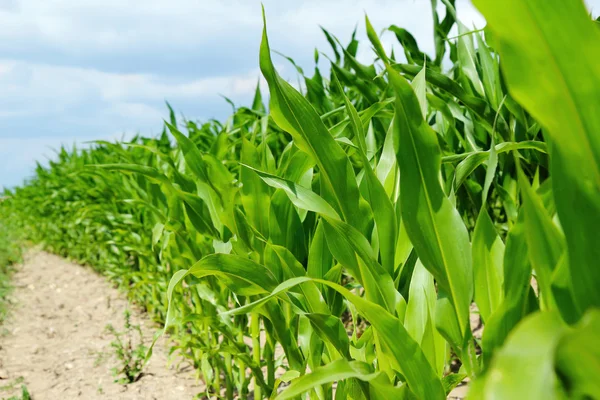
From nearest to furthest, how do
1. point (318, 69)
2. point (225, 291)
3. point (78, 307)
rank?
point (225, 291) → point (318, 69) → point (78, 307)

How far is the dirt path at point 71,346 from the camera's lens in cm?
226

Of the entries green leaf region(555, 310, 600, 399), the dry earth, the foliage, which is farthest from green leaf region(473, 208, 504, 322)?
the foliage

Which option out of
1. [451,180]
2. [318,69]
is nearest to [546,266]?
[451,180]

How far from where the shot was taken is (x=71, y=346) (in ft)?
9.84

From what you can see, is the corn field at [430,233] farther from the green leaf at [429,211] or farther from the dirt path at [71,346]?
the dirt path at [71,346]

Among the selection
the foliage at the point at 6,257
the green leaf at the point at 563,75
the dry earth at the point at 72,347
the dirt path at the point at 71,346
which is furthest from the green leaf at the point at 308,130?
the foliage at the point at 6,257

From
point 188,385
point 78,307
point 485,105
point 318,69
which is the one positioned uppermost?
point 318,69

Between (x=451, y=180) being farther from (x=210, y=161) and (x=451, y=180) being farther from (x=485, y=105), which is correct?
(x=210, y=161)

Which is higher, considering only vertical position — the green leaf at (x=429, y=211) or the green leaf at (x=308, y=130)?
→ the green leaf at (x=308, y=130)

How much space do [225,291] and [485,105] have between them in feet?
3.12

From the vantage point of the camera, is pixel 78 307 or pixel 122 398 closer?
pixel 122 398

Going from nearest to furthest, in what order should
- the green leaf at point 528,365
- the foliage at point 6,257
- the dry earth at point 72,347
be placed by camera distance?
the green leaf at point 528,365, the dry earth at point 72,347, the foliage at point 6,257

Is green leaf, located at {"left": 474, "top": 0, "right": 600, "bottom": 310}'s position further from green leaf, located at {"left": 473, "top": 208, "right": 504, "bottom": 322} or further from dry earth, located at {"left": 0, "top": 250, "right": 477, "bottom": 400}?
dry earth, located at {"left": 0, "top": 250, "right": 477, "bottom": 400}

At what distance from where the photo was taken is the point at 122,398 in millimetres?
2109
